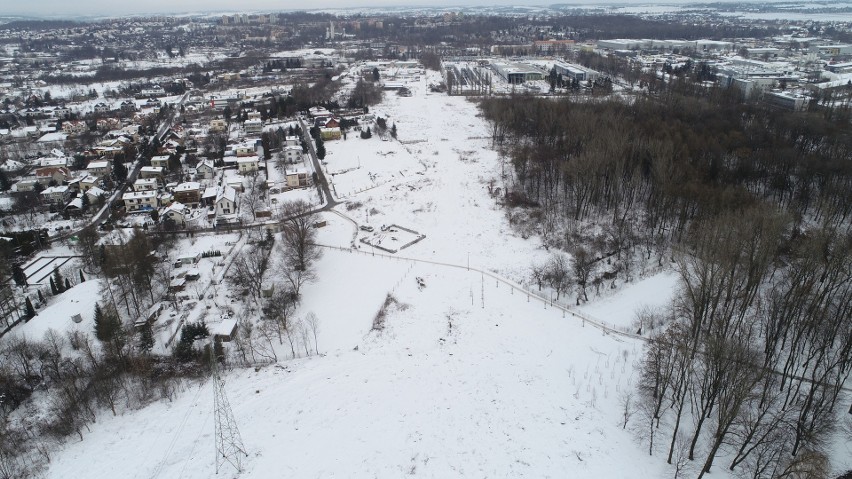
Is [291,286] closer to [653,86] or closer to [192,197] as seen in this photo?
[192,197]

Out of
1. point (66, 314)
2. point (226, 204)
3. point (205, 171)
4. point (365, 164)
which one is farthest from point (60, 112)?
point (66, 314)

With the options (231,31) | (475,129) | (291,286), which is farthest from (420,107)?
(231,31)

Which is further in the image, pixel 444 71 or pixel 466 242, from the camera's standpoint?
pixel 444 71

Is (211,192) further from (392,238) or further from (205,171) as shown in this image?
(392,238)

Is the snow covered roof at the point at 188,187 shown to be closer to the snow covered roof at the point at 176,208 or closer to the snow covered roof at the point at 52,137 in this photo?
the snow covered roof at the point at 176,208

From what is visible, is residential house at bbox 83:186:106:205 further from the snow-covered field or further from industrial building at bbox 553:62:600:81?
industrial building at bbox 553:62:600:81

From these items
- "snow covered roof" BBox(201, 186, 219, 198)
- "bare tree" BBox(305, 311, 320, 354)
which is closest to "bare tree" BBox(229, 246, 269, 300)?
"bare tree" BBox(305, 311, 320, 354)
